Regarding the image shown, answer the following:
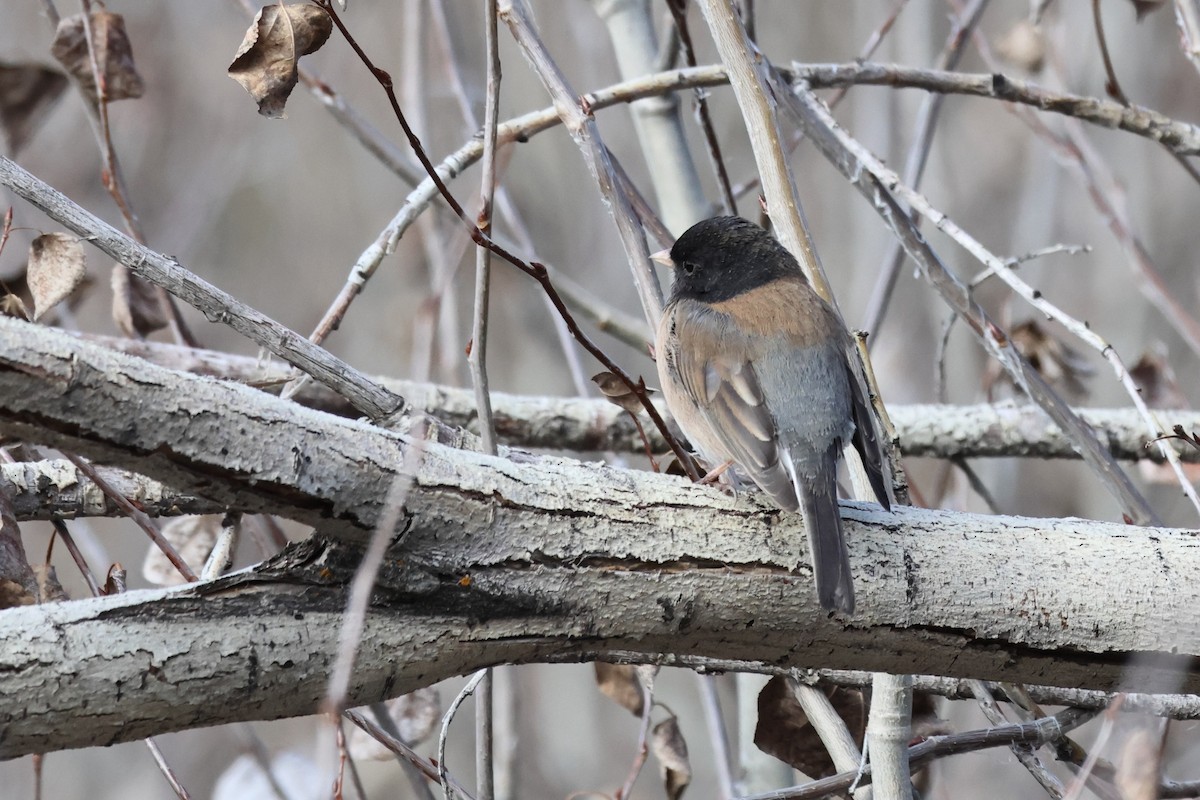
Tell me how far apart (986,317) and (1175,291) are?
542 centimetres

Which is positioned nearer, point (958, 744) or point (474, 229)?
point (474, 229)

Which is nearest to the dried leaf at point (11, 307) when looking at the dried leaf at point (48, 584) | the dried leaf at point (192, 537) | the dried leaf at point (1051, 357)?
the dried leaf at point (48, 584)

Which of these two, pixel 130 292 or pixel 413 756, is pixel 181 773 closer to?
pixel 130 292

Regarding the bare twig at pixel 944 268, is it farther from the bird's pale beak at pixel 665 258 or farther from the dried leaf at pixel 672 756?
the dried leaf at pixel 672 756

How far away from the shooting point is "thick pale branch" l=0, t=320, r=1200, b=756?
117 cm

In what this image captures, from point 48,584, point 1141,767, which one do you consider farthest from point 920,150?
point 48,584

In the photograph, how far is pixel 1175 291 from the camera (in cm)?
670

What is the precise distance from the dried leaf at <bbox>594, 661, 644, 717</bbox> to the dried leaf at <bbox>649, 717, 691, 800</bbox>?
0.25ft

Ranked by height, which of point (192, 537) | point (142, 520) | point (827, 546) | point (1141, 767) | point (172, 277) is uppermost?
point (172, 277)

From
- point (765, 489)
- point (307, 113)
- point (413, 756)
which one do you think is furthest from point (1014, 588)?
point (307, 113)

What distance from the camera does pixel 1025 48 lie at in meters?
2.97

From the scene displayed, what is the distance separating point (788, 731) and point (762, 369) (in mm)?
734

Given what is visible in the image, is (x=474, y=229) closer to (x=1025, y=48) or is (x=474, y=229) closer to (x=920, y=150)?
(x=920, y=150)

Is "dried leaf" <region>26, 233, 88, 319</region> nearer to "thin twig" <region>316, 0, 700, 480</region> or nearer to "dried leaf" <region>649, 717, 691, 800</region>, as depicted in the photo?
"thin twig" <region>316, 0, 700, 480</region>
